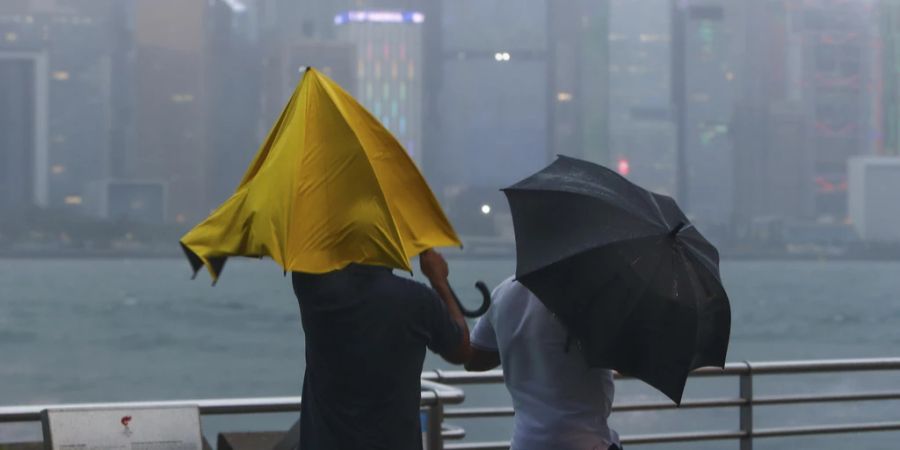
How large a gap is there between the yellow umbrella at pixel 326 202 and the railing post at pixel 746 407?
11.1ft

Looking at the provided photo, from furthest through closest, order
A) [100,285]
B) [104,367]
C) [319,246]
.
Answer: [100,285], [104,367], [319,246]

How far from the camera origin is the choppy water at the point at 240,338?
88.1 metres

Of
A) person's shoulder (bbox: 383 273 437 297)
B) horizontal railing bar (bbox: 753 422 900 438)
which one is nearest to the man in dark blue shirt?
person's shoulder (bbox: 383 273 437 297)

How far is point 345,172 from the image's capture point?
3.27 m

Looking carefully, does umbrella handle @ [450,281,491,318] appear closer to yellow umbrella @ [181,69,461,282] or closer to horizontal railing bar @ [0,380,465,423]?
yellow umbrella @ [181,69,461,282]

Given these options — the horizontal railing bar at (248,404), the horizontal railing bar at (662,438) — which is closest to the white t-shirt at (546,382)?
the horizontal railing bar at (248,404)

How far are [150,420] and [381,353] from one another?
4.02ft

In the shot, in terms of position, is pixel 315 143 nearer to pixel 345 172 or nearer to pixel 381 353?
pixel 345 172

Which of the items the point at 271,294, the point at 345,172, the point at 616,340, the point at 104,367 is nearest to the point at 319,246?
the point at 345,172

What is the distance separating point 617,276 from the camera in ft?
10.6

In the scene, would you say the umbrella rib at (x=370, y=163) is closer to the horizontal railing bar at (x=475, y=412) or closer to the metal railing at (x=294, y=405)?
the metal railing at (x=294, y=405)

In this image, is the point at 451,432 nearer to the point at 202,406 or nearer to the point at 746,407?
the point at 202,406

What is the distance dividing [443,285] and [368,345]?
8.8 inches

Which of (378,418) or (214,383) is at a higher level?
(378,418)
